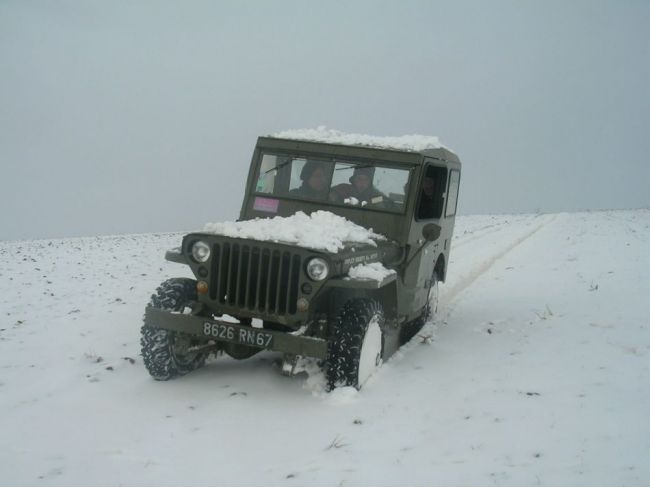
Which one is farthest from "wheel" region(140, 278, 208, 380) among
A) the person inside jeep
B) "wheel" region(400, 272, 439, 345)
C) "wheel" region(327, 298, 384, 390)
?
"wheel" region(400, 272, 439, 345)

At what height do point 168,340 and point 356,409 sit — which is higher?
point 168,340

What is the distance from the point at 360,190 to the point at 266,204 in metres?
1.03

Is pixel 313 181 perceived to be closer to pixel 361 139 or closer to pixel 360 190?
pixel 360 190

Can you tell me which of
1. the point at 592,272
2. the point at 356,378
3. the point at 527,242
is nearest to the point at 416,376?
the point at 356,378

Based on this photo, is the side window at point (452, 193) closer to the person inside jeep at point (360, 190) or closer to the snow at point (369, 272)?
the person inside jeep at point (360, 190)

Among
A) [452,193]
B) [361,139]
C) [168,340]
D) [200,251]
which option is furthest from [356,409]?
[452,193]

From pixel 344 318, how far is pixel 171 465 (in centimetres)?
180

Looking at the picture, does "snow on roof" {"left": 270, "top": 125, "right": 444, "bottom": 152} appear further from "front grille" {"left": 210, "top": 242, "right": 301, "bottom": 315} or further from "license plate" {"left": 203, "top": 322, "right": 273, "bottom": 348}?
"license plate" {"left": 203, "top": 322, "right": 273, "bottom": 348}

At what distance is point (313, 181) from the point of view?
615 centimetres

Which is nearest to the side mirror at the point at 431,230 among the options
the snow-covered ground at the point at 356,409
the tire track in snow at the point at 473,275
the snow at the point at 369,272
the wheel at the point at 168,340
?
the snow at the point at 369,272

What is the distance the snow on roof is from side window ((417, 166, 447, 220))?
0.95 feet

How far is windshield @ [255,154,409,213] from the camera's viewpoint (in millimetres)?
6004

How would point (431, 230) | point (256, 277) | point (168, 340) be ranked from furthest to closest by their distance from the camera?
point (431, 230)
point (168, 340)
point (256, 277)

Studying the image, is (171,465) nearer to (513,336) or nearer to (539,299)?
(513,336)
